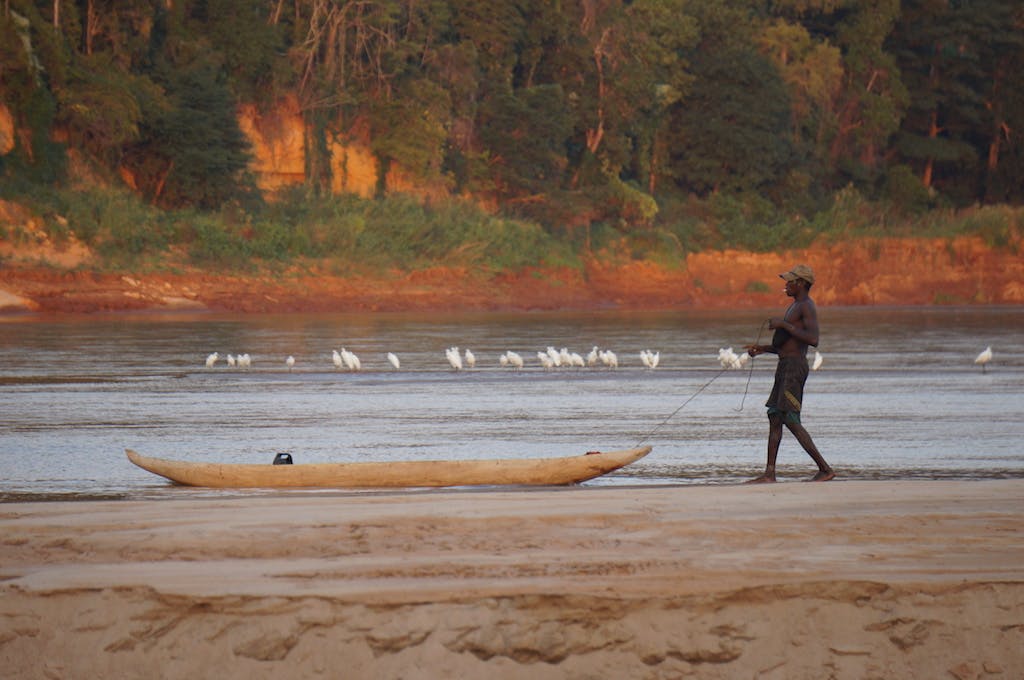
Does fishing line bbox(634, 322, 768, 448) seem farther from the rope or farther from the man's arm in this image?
the man's arm

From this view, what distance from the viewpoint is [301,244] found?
54812mm

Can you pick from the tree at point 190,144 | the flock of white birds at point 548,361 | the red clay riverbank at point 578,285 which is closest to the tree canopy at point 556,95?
the tree at point 190,144

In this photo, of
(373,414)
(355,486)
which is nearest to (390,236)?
(373,414)

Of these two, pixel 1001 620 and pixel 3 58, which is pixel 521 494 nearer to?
pixel 1001 620

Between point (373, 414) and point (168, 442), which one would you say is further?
point (373, 414)

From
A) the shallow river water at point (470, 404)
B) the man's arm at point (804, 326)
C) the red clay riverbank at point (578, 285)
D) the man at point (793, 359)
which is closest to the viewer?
the man's arm at point (804, 326)

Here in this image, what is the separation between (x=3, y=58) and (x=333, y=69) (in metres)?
15.4

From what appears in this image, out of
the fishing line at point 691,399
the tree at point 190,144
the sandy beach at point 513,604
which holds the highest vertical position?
the tree at point 190,144

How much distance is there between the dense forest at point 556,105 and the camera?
53.9m

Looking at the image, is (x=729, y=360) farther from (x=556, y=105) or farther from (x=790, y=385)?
(x=556, y=105)

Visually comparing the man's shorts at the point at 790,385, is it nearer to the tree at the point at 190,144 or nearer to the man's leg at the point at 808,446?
the man's leg at the point at 808,446

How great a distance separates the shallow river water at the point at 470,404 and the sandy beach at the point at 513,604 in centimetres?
417

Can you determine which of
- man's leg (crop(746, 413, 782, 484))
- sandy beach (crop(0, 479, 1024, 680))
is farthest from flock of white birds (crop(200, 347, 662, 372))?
sandy beach (crop(0, 479, 1024, 680))

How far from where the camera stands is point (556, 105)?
6469cm
